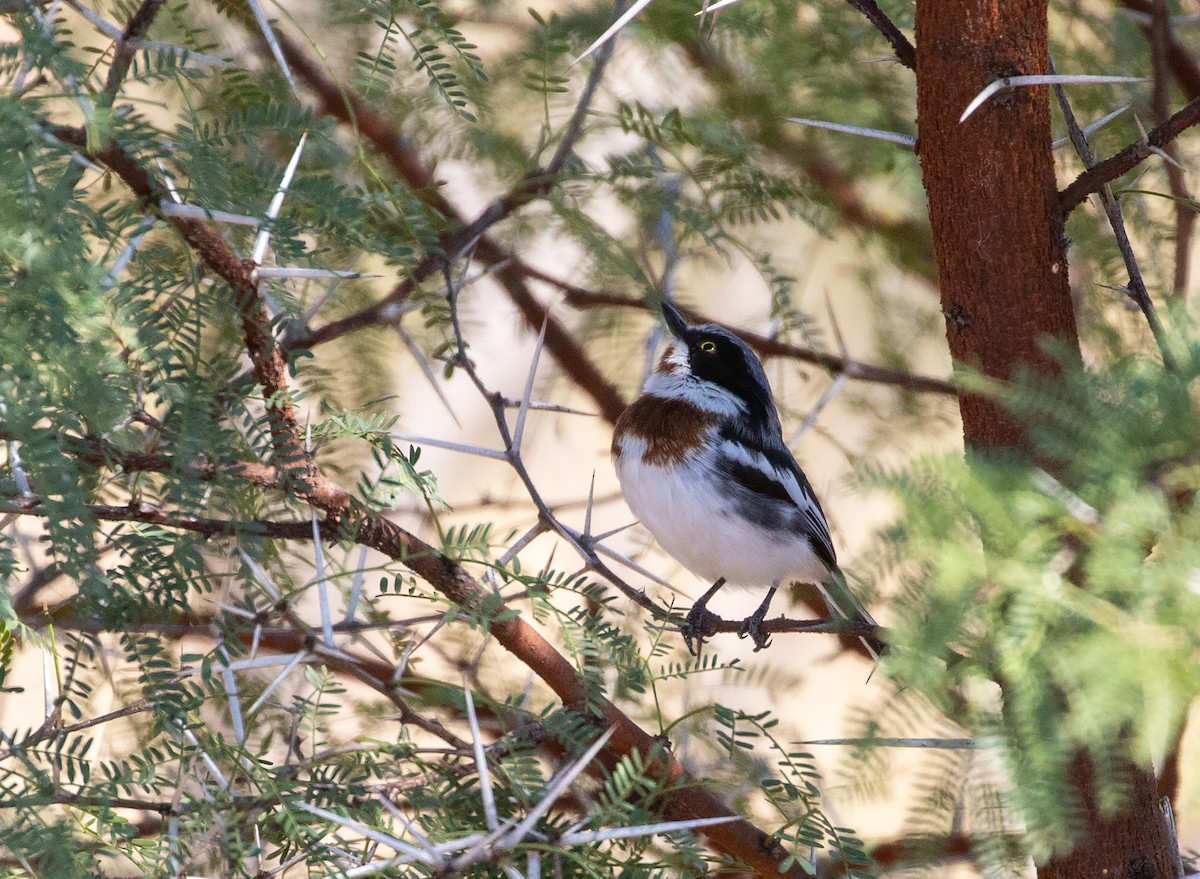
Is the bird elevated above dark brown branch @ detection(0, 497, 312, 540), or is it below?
above

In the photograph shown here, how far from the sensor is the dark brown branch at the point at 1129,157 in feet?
6.75

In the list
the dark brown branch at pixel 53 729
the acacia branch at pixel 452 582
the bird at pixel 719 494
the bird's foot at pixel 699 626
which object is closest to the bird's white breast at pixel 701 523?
the bird at pixel 719 494

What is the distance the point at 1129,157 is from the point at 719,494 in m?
1.86

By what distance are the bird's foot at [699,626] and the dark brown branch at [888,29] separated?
5.47ft

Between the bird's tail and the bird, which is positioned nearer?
the bird's tail

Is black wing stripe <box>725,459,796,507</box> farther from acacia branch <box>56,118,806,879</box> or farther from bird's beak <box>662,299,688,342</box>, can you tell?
acacia branch <box>56,118,806,879</box>

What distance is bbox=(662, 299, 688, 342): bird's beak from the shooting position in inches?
144

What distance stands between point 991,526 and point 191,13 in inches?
118

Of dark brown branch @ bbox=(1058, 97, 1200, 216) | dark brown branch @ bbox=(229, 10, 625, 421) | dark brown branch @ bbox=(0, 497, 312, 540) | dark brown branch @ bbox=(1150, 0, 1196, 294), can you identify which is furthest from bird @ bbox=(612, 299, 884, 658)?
dark brown branch @ bbox=(0, 497, 312, 540)

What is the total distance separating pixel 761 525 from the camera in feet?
12.6

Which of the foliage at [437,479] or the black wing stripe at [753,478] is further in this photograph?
the black wing stripe at [753,478]

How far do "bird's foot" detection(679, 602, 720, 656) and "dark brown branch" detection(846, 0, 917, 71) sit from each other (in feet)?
5.47

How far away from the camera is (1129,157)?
214 centimetres

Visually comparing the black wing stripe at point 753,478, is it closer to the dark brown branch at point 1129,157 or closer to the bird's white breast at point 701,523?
the bird's white breast at point 701,523
